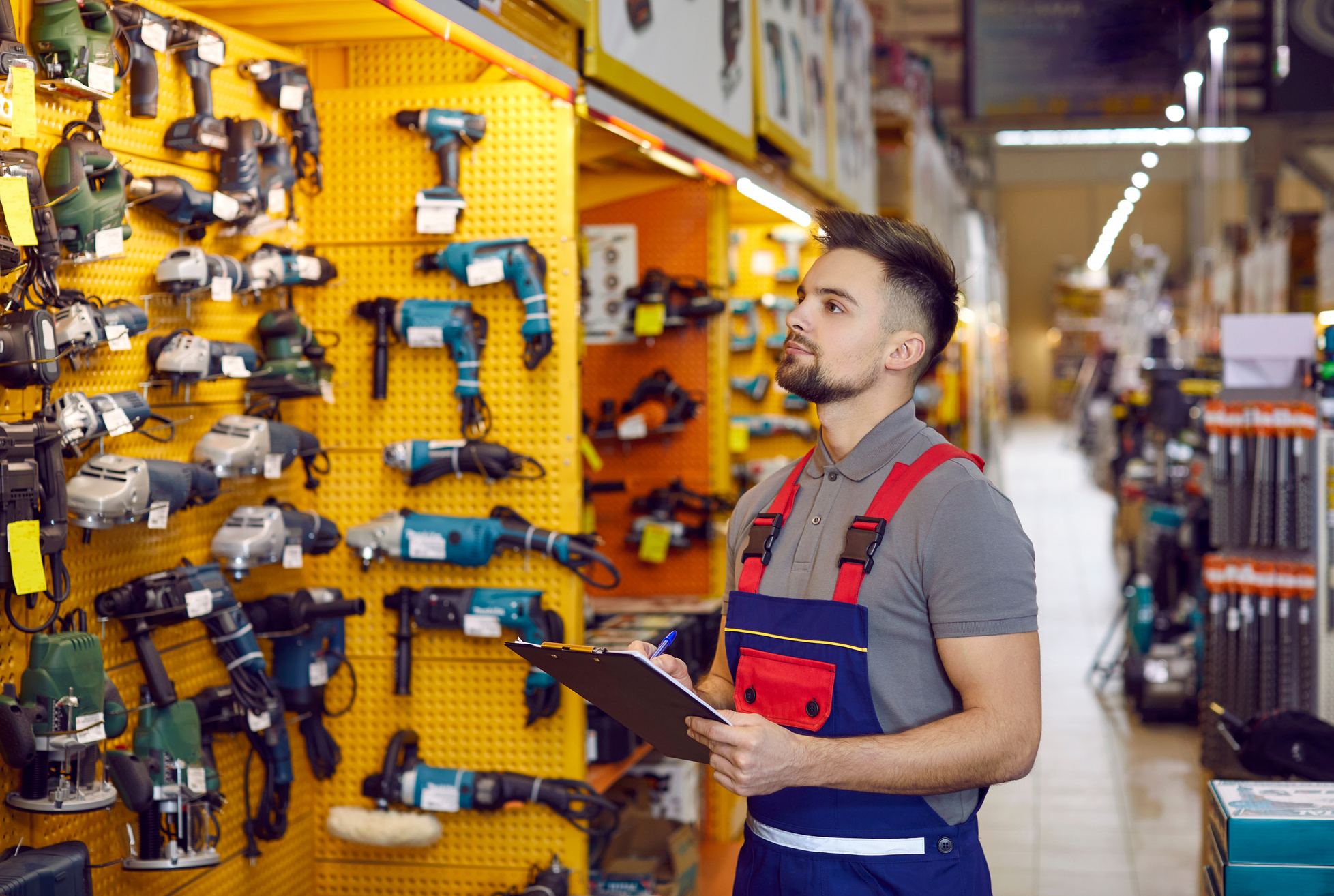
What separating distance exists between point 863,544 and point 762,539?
225mm

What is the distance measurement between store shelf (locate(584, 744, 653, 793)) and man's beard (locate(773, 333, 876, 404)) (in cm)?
172

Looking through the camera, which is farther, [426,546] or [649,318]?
[649,318]

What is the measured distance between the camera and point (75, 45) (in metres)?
2.18

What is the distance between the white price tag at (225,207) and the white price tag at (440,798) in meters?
1.55

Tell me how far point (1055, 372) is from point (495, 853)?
3320 centimetres

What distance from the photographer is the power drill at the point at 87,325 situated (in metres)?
2.19

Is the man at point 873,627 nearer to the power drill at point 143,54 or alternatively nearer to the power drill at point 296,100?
the power drill at point 143,54

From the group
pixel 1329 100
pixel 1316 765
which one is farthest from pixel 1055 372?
pixel 1316 765

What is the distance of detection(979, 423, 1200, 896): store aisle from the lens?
445 cm

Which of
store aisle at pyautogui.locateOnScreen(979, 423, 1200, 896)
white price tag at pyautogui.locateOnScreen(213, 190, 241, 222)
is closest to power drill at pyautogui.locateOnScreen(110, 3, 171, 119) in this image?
white price tag at pyautogui.locateOnScreen(213, 190, 241, 222)

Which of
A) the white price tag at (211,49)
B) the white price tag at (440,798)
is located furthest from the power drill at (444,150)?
the white price tag at (440,798)

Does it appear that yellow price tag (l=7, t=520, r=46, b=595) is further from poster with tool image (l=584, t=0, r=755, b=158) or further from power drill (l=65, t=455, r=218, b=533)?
poster with tool image (l=584, t=0, r=755, b=158)

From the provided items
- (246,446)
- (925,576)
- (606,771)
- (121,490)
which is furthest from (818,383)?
(606,771)

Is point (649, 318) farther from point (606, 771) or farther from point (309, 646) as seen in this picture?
point (309, 646)
